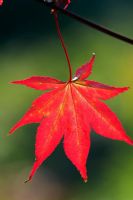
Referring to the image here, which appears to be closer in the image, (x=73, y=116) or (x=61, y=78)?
(x=73, y=116)

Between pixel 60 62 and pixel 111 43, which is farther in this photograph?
pixel 111 43

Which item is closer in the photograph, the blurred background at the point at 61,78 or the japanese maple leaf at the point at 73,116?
the japanese maple leaf at the point at 73,116

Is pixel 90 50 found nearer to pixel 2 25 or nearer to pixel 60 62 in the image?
pixel 60 62

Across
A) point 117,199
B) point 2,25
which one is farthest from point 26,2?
point 117,199
